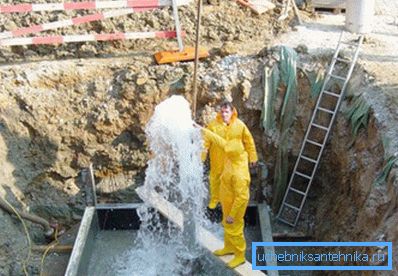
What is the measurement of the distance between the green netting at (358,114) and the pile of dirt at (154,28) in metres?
2.07

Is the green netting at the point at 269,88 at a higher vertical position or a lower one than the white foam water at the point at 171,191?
higher

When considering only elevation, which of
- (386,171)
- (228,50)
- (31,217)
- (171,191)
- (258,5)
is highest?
(258,5)

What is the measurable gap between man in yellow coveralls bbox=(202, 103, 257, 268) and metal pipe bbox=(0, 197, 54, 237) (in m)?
3.00

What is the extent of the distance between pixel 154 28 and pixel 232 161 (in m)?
3.87

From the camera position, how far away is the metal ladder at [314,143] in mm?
8312

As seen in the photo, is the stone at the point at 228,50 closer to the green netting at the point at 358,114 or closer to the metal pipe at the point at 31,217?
the green netting at the point at 358,114

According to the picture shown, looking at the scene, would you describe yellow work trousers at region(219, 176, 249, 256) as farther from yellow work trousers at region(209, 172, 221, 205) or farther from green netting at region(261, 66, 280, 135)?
green netting at region(261, 66, 280, 135)

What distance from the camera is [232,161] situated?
662cm

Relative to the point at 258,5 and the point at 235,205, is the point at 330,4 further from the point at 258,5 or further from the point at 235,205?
the point at 235,205

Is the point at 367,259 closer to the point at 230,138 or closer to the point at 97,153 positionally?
the point at 230,138

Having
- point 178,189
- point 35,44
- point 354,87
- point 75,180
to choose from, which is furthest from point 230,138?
point 35,44

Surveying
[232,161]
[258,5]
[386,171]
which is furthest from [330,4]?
[232,161]

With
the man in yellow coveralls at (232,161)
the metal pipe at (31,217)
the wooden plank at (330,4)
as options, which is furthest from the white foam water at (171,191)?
the wooden plank at (330,4)

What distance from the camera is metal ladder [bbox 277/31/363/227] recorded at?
8.31 meters
